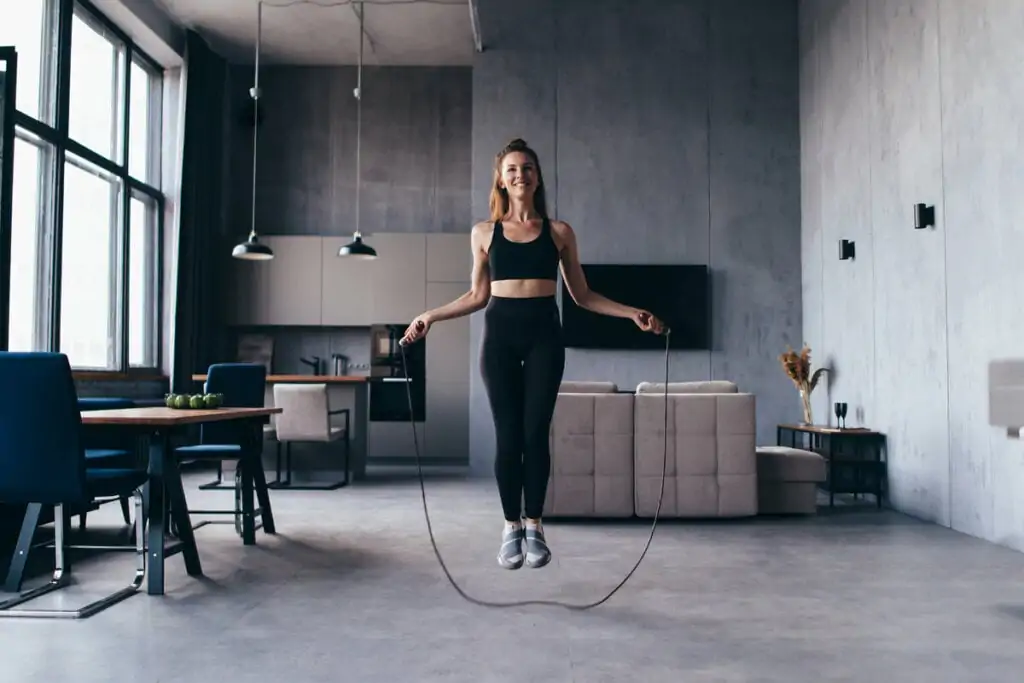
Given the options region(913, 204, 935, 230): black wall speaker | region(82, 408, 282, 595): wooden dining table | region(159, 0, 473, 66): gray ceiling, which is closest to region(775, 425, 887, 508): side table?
region(913, 204, 935, 230): black wall speaker

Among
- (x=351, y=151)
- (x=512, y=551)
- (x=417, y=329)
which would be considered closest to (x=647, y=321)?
(x=417, y=329)

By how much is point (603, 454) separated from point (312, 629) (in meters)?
2.68

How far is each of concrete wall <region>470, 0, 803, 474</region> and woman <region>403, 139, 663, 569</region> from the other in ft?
16.9

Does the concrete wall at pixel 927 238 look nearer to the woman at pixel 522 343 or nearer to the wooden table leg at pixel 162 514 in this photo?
the woman at pixel 522 343

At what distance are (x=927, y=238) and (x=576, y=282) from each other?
324 cm

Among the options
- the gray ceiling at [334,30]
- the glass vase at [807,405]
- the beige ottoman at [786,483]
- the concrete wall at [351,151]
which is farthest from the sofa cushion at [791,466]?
the gray ceiling at [334,30]

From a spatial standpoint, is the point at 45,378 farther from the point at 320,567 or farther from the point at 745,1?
the point at 745,1

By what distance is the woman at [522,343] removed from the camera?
114 inches

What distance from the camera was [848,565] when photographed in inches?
158

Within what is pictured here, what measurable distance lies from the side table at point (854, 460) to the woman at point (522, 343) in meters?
3.68

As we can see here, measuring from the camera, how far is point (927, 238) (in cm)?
539

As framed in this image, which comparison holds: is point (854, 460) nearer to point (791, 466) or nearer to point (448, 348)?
point (791, 466)

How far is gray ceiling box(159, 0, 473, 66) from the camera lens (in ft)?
27.3

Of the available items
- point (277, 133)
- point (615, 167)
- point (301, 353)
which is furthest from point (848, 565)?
point (277, 133)
